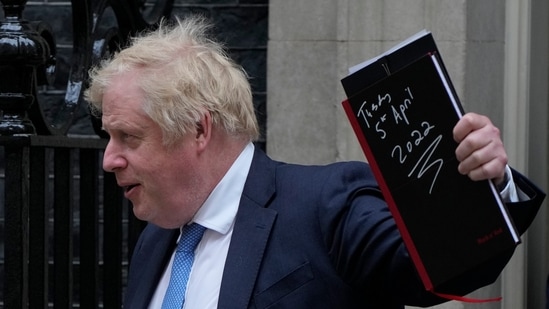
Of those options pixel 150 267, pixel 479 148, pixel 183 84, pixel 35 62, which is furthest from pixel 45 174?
pixel 479 148

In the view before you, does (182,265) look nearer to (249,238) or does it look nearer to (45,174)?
(249,238)

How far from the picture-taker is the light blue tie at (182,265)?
3328 mm

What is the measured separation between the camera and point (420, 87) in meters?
2.72

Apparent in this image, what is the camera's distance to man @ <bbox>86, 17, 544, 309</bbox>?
3129 mm

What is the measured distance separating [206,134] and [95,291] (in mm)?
1879

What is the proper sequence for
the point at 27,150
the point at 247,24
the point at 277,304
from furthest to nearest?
the point at 247,24, the point at 27,150, the point at 277,304

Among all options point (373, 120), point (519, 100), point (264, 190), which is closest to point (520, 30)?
point (519, 100)

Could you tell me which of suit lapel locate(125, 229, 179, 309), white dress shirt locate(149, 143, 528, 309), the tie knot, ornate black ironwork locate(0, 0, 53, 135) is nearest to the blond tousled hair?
white dress shirt locate(149, 143, 528, 309)

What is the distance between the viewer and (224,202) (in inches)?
131

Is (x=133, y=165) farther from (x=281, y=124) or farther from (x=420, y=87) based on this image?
(x=281, y=124)

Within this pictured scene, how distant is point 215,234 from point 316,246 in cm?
32

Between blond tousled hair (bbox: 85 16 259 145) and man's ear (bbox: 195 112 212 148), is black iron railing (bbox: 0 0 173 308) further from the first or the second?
man's ear (bbox: 195 112 212 148)

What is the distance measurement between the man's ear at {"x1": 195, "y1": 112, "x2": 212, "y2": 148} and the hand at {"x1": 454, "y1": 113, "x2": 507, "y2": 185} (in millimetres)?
847

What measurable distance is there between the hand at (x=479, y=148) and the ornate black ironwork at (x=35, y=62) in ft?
6.41
